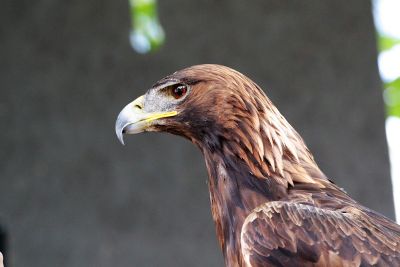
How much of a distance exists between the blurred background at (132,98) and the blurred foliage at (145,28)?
0.08ft

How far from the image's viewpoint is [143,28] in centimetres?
813

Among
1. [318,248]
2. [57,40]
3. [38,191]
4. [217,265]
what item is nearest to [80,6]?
[57,40]

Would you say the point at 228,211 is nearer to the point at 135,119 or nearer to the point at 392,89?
the point at 135,119

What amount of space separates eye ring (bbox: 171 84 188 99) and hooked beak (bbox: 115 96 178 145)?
0.07 m

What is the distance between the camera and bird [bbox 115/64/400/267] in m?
3.49

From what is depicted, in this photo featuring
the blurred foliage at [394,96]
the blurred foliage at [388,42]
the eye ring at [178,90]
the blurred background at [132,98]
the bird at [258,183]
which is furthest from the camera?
the blurred foliage at [388,42]

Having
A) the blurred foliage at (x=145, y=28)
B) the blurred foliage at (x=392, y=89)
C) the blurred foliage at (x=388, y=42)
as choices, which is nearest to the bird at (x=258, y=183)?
the blurred foliage at (x=145, y=28)

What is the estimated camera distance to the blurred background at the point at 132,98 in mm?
7500

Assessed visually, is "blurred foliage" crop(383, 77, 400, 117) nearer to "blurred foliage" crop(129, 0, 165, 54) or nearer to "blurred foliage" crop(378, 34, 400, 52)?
"blurred foliage" crop(378, 34, 400, 52)

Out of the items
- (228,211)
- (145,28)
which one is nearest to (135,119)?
(228,211)

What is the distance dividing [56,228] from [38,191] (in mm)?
299

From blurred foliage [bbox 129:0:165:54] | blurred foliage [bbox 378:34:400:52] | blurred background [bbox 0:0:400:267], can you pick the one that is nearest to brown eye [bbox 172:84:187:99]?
blurred background [bbox 0:0:400:267]

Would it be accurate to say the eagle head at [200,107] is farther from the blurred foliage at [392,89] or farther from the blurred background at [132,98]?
the blurred foliage at [392,89]

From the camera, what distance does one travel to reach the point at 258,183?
12.4ft
